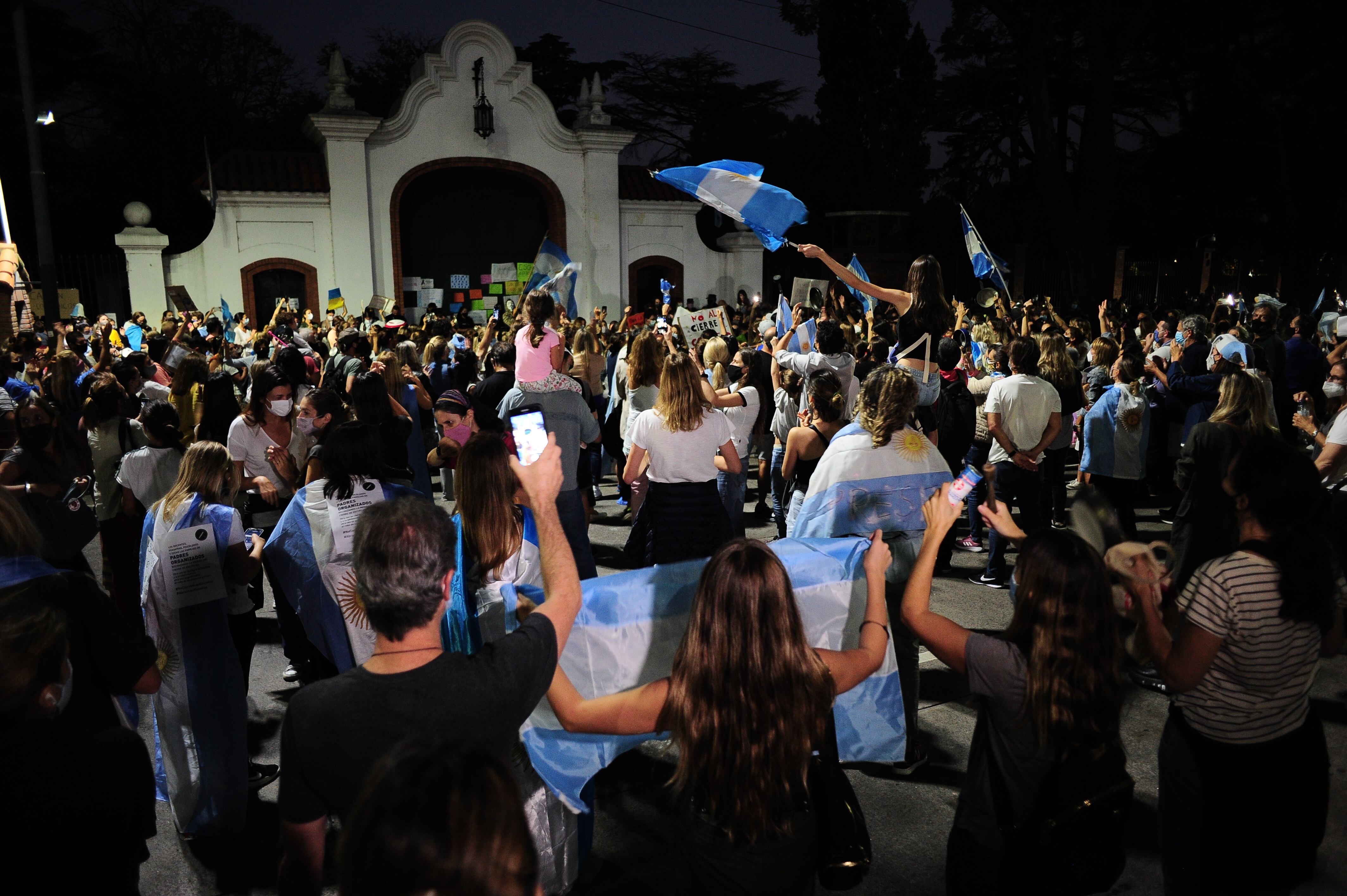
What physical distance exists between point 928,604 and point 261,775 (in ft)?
10.8

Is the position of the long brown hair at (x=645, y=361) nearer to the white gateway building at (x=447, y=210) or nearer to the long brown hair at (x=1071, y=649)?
the long brown hair at (x=1071, y=649)

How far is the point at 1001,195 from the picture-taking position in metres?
32.2

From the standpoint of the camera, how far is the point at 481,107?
21.4 metres

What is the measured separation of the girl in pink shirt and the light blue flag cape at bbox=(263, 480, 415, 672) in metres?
1.79

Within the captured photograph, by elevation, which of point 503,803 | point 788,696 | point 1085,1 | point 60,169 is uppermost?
point 1085,1

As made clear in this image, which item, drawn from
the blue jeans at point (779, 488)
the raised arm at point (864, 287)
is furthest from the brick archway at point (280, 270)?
the raised arm at point (864, 287)

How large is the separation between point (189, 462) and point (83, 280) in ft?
73.3

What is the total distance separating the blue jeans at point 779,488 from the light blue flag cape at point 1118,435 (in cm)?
236

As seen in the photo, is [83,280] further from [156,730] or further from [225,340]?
[156,730]

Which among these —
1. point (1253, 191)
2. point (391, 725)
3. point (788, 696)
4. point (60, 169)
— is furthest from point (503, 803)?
point (60, 169)

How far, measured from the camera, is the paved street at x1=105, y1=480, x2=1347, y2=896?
11.5ft

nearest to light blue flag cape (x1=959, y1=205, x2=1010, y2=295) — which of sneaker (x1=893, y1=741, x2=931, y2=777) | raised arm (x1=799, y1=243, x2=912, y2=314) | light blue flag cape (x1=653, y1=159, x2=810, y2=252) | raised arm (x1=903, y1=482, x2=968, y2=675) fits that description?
raised arm (x1=799, y1=243, x2=912, y2=314)

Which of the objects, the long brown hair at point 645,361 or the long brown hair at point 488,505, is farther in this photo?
the long brown hair at point 645,361

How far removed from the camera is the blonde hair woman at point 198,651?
3725 mm
